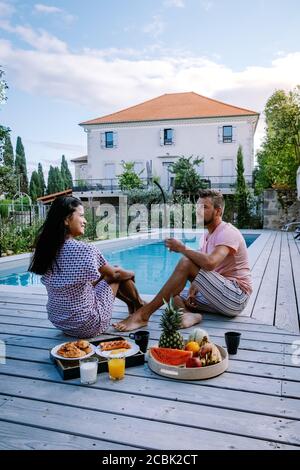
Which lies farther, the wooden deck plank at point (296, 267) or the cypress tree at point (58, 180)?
the cypress tree at point (58, 180)

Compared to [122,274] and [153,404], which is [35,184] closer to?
[122,274]

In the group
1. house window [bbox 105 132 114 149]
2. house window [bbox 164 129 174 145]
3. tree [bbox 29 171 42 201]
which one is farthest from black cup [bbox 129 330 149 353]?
tree [bbox 29 171 42 201]

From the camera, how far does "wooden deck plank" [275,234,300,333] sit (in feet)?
10.5

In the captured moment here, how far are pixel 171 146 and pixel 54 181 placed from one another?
55.0ft

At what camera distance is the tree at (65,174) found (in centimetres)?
4089

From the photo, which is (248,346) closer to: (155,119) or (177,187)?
(177,187)

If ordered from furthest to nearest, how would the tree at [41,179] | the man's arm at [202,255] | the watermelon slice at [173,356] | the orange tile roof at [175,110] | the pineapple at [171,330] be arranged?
the tree at [41,179]
the orange tile roof at [175,110]
the man's arm at [202,255]
the pineapple at [171,330]
the watermelon slice at [173,356]

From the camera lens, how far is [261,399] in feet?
6.29

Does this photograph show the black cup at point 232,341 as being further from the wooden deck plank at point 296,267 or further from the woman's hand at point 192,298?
the wooden deck plank at point 296,267

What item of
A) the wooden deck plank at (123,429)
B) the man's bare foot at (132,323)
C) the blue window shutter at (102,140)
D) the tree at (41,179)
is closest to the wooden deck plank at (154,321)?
the man's bare foot at (132,323)

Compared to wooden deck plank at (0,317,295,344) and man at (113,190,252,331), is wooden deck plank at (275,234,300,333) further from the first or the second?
man at (113,190,252,331)

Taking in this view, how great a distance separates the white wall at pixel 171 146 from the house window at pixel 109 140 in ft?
0.84

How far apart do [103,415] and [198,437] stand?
454 mm

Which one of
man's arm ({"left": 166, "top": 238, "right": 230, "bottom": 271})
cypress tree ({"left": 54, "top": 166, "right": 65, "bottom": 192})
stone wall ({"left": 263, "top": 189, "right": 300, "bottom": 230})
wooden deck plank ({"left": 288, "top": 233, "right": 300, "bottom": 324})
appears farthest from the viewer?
cypress tree ({"left": 54, "top": 166, "right": 65, "bottom": 192})
